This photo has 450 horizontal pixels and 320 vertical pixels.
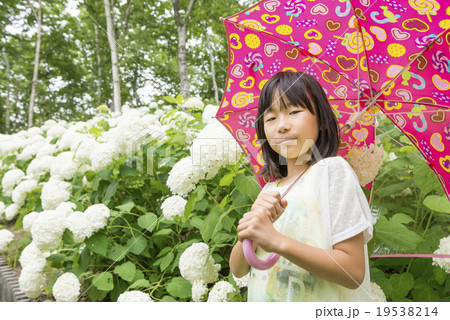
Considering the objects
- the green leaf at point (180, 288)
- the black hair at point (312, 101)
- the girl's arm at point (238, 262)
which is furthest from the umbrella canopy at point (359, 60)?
the green leaf at point (180, 288)

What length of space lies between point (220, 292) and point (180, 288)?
35cm

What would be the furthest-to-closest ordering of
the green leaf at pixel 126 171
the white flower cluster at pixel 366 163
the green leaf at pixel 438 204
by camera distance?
the green leaf at pixel 126 171 < the green leaf at pixel 438 204 < the white flower cluster at pixel 366 163

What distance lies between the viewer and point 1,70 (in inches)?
581

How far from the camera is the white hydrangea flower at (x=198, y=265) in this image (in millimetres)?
1521

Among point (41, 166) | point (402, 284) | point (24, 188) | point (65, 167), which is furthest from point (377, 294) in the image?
point (24, 188)

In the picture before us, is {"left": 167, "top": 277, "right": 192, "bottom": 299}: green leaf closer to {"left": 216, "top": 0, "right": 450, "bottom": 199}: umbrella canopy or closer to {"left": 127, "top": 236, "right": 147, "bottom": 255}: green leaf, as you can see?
{"left": 127, "top": 236, "right": 147, "bottom": 255}: green leaf

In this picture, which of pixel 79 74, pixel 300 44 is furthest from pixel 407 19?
pixel 79 74

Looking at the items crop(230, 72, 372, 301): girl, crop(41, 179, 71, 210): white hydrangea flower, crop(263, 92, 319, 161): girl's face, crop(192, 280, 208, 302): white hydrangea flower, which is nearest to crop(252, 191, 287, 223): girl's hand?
crop(230, 72, 372, 301): girl

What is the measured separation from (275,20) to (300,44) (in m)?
0.14

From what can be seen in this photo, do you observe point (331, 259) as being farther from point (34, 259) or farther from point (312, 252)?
point (34, 259)

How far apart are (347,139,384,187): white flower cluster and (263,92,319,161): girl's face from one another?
28cm

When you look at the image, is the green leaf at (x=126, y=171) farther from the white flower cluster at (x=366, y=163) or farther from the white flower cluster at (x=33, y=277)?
the white flower cluster at (x=366, y=163)

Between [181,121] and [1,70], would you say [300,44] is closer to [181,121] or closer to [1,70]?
[181,121]

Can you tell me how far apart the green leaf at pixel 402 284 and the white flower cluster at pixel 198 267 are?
800 millimetres
